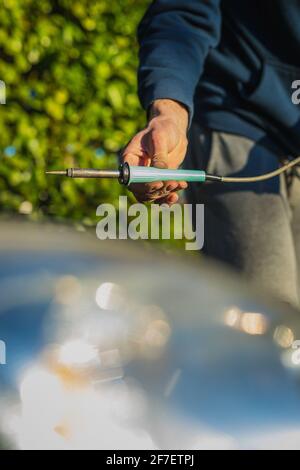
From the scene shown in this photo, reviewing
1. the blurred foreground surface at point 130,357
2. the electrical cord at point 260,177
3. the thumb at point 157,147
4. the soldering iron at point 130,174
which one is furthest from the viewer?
the electrical cord at point 260,177

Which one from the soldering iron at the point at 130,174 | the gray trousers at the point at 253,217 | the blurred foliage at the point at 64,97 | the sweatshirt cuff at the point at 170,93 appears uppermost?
the blurred foliage at the point at 64,97

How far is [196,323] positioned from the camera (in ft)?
4.43

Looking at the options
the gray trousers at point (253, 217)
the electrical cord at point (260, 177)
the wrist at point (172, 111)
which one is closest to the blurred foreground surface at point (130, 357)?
the electrical cord at point (260, 177)

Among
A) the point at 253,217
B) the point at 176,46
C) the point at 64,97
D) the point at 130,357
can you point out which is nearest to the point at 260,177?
the point at 253,217

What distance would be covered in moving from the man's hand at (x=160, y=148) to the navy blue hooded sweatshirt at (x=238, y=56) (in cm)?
18

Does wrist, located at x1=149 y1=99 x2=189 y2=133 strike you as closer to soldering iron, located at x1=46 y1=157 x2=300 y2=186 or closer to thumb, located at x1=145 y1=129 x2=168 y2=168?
thumb, located at x1=145 y1=129 x2=168 y2=168

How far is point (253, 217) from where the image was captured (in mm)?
1993

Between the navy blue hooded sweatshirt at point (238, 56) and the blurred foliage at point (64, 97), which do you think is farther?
the blurred foliage at point (64, 97)

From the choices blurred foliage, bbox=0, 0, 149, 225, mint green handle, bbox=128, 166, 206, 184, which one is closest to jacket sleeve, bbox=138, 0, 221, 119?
mint green handle, bbox=128, 166, 206, 184

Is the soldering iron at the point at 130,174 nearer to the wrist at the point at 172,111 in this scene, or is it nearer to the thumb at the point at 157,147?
the thumb at the point at 157,147

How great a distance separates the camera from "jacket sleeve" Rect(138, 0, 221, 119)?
184 centimetres

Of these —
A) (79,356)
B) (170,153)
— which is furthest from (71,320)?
(170,153)

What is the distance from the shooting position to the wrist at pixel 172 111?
177 centimetres

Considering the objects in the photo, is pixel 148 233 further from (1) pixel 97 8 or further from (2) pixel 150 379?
(2) pixel 150 379
